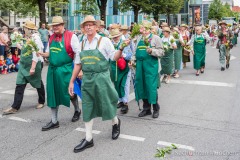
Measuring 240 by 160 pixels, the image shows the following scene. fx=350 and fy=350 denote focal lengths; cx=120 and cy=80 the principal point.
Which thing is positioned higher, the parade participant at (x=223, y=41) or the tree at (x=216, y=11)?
the tree at (x=216, y=11)

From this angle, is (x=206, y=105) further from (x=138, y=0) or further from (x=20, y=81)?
(x=138, y=0)

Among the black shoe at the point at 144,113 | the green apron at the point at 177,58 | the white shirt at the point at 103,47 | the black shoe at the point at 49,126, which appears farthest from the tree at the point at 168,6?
the white shirt at the point at 103,47

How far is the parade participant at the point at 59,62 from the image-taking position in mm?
5672

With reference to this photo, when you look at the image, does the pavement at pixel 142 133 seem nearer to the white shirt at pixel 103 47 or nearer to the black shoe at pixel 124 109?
the black shoe at pixel 124 109

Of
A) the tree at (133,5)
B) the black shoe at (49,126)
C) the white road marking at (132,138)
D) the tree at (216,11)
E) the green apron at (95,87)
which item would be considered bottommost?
the white road marking at (132,138)

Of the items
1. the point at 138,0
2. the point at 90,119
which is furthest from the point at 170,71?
the point at 138,0

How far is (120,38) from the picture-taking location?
673cm

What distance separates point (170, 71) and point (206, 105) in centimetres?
309

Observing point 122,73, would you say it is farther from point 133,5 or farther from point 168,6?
point 168,6

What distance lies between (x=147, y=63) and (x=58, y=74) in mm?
1644

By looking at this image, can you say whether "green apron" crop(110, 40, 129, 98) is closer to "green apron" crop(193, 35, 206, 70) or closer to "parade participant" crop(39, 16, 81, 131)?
"parade participant" crop(39, 16, 81, 131)

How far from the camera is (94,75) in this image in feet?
16.3

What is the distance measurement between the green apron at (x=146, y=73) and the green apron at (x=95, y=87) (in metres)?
1.43

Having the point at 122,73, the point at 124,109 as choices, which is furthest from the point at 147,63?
the point at 124,109
